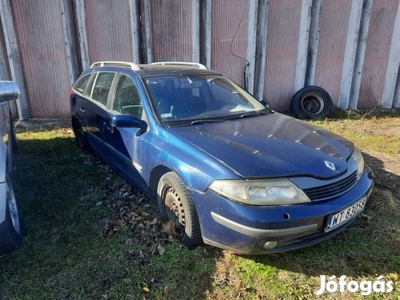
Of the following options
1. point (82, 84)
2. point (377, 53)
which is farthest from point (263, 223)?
point (377, 53)

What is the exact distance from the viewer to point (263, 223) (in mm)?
2115

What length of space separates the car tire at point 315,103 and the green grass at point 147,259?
13.8ft

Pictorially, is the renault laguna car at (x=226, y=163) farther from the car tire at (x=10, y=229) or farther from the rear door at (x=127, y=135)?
the car tire at (x=10, y=229)

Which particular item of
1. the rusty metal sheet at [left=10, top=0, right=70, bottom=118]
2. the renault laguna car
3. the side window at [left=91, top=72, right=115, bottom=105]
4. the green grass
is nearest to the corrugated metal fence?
the rusty metal sheet at [left=10, top=0, right=70, bottom=118]

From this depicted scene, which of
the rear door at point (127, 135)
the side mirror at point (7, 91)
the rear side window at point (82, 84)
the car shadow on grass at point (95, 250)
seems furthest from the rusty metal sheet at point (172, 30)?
the side mirror at point (7, 91)

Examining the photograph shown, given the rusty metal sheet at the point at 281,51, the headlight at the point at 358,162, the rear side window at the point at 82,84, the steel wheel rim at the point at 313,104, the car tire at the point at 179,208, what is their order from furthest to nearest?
1. the steel wheel rim at the point at 313,104
2. the rusty metal sheet at the point at 281,51
3. the rear side window at the point at 82,84
4. the headlight at the point at 358,162
5. the car tire at the point at 179,208

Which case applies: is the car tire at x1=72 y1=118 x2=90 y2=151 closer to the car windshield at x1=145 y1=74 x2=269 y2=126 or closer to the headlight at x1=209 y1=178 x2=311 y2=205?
Answer: the car windshield at x1=145 y1=74 x2=269 y2=126

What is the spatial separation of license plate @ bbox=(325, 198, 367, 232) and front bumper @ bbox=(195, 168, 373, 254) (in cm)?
4

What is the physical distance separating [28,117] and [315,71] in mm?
7143

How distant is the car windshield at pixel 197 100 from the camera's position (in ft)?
10.00

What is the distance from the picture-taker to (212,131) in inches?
110

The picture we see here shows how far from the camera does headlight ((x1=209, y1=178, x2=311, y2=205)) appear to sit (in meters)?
2.16

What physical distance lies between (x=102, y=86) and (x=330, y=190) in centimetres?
308

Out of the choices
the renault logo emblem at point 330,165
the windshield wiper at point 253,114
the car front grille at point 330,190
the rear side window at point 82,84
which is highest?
the rear side window at point 82,84
